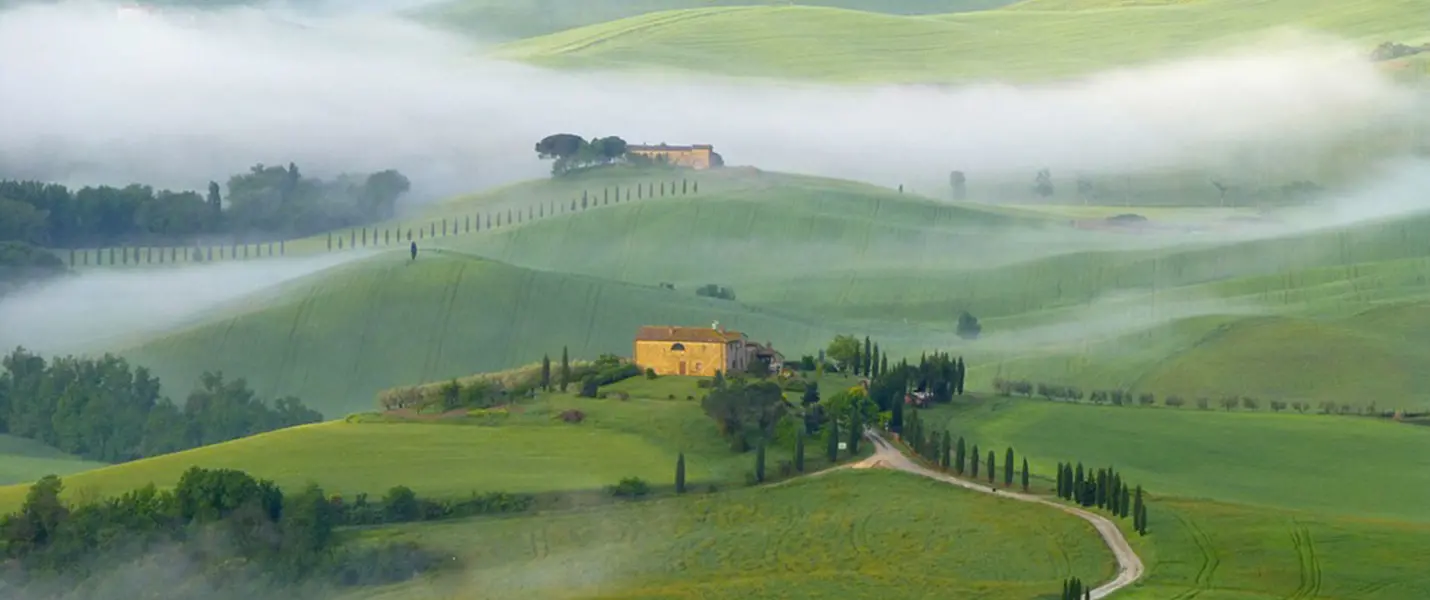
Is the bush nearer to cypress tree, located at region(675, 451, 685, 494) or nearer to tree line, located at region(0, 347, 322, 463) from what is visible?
cypress tree, located at region(675, 451, 685, 494)

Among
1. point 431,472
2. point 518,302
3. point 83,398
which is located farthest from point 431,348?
point 431,472

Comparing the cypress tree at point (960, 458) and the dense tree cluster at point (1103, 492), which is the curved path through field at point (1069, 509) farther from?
the cypress tree at point (960, 458)

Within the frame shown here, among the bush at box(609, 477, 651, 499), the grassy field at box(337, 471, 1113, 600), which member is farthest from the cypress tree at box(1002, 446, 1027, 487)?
the bush at box(609, 477, 651, 499)

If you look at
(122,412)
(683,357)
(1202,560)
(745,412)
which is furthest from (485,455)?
(122,412)

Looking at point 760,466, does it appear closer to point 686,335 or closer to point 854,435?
point 854,435

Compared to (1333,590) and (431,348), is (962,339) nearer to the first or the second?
(431,348)

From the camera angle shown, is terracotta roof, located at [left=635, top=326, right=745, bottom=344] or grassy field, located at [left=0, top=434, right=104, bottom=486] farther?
terracotta roof, located at [left=635, top=326, right=745, bottom=344]
